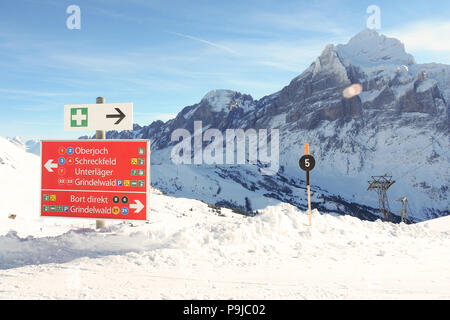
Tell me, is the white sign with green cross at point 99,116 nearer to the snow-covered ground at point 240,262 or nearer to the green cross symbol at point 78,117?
the green cross symbol at point 78,117

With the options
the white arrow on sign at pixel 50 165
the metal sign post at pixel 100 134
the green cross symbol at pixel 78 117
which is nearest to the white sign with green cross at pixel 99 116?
the green cross symbol at pixel 78 117

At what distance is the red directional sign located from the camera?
9672mm

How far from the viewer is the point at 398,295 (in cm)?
564

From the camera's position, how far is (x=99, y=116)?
10.1 metres

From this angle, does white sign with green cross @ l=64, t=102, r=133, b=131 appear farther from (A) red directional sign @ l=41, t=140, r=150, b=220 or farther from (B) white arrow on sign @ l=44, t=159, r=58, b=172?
(B) white arrow on sign @ l=44, t=159, r=58, b=172

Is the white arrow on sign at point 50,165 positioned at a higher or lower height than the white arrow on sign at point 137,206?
higher

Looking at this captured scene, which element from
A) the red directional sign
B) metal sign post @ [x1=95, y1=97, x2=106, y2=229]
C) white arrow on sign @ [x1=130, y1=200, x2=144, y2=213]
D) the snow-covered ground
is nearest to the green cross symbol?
metal sign post @ [x1=95, y1=97, x2=106, y2=229]

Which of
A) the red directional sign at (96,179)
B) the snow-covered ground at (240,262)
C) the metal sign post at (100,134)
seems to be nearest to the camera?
the snow-covered ground at (240,262)

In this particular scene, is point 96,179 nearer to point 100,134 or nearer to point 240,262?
point 100,134

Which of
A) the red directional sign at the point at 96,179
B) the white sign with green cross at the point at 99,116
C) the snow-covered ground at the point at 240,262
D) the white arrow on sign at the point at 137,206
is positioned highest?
the white sign with green cross at the point at 99,116

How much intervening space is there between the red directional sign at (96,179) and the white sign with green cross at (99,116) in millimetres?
499

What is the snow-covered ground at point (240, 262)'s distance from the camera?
591 centimetres
